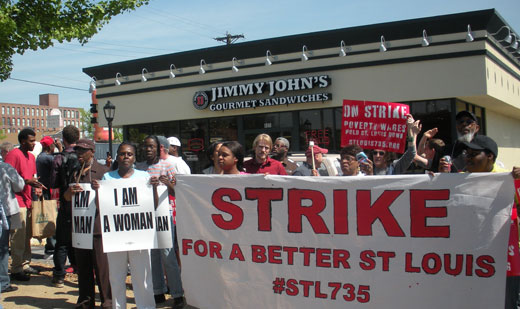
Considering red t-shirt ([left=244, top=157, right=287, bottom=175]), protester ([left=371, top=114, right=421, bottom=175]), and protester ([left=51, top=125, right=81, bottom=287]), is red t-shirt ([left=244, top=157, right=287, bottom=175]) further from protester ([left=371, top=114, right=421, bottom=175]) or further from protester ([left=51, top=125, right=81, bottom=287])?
protester ([left=51, top=125, right=81, bottom=287])

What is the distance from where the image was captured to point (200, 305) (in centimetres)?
499

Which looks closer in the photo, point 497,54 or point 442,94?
point 442,94

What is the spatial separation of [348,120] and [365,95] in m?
9.53

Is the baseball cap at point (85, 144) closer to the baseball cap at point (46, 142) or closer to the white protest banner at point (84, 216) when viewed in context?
the white protest banner at point (84, 216)

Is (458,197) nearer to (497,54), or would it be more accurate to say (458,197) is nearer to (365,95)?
(365,95)

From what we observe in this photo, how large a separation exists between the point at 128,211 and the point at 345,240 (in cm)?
226

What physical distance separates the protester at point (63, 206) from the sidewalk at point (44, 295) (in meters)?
0.21

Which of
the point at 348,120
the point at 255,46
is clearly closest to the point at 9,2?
the point at 348,120

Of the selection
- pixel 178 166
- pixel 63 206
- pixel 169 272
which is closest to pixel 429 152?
pixel 178 166

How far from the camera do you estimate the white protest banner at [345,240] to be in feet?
12.9

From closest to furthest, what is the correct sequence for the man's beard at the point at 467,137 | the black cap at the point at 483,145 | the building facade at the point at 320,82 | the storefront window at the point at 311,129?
the black cap at the point at 483,145 < the man's beard at the point at 467,137 < the building facade at the point at 320,82 < the storefront window at the point at 311,129

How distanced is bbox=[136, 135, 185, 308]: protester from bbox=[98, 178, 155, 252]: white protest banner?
469 millimetres

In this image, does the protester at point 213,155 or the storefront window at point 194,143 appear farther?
the storefront window at point 194,143

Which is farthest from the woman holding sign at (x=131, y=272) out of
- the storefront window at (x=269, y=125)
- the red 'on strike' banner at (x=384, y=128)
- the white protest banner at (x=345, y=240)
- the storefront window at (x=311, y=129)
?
the storefront window at (x=269, y=125)
